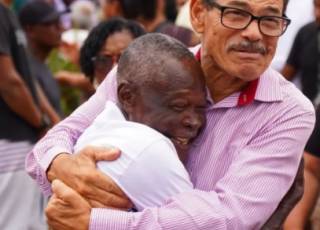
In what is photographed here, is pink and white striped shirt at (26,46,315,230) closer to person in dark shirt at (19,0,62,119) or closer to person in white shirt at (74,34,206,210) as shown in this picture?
person in white shirt at (74,34,206,210)

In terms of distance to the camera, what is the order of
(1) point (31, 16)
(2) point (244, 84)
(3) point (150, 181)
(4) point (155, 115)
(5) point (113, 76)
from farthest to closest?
(1) point (31, 16) → (5) point (113, 76) → (2) point (244, 84) → (4) point (155, 115) → (3) point (150, 181)

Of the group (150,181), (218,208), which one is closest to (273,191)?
(218,208)

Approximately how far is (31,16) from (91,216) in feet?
13.1

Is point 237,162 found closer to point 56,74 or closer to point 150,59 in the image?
point 150,59

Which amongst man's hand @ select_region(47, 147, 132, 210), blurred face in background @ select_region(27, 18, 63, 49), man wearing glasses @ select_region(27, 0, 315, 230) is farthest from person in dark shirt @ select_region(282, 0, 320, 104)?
man's hand @ select_region(47, 147, 132, 210)

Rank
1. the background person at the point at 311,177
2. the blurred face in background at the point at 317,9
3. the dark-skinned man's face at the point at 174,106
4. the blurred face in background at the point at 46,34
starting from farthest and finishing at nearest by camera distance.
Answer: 1. the blurred face in background at the point at 46,34
2. the blurred face in background at the point at 317,9
3. the background person at the point at 311,177
4. the dark-skinned man's face at the point at 174,106

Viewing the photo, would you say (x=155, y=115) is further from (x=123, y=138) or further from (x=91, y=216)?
(x=91, y=216)

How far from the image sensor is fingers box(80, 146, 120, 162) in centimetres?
221

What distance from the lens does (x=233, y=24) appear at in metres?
2.40

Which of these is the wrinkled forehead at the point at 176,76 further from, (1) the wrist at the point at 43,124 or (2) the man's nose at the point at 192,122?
(1) the wrist at the point at 43,124

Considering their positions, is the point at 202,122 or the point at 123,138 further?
the point at 202,122

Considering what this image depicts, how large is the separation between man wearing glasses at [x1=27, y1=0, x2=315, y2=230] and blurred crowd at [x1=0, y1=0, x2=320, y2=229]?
3.75 feet

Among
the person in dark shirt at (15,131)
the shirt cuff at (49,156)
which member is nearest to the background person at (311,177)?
the shirt cuff at (49,156)

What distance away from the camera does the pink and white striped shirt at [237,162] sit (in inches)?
85.5
